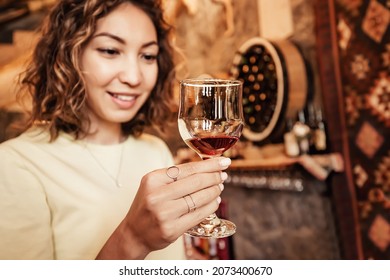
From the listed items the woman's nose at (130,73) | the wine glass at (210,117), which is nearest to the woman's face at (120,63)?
the woman's nose at (130,73)

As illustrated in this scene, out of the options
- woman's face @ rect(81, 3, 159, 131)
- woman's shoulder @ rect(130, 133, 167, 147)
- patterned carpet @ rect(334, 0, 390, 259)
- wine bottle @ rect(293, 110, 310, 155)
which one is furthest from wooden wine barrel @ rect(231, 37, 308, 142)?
woman's face @ rect(81, 3, 159, 131)

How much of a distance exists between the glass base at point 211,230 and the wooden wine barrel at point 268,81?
2.21 ft

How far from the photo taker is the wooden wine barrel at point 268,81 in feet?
4.32

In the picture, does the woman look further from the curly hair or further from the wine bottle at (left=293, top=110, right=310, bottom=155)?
the wine bottle at (left=293, top=110, right=310, bottom=155)

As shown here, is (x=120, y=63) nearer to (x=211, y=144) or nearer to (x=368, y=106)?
(x=211, y=144)

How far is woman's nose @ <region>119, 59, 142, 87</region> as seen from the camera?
860 millimetres

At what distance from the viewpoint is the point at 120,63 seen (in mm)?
860

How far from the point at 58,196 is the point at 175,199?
0.35 m

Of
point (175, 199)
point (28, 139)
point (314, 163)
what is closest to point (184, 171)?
point (175, 199)

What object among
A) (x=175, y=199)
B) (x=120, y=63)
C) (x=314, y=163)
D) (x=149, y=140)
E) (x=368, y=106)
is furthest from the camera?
(x=314, y=163)

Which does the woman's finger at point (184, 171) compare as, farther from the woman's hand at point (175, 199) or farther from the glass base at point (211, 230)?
the glass base at point (211, 230)
